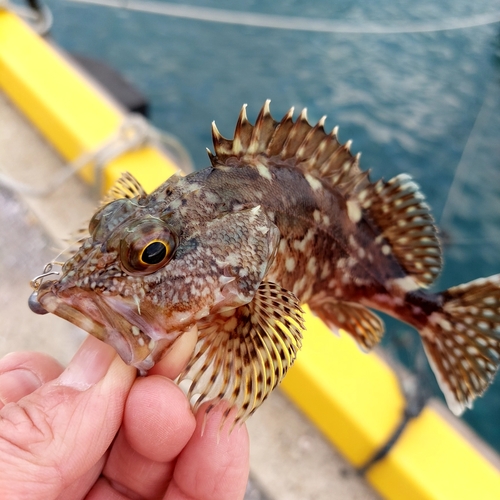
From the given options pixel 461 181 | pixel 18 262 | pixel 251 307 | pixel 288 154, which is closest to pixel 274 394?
pixel 251 307

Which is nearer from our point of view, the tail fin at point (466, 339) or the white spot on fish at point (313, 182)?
the white spot on fish at point (313, 182)

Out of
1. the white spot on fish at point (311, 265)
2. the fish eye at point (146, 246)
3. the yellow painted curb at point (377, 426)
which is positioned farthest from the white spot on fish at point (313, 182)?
the yellow painted curb at point (377, 426)

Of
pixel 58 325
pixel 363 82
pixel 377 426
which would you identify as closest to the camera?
pixel 377 426

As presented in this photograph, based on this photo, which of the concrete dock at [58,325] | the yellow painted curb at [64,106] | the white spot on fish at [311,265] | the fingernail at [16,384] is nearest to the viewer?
the fingernail at [16,384]

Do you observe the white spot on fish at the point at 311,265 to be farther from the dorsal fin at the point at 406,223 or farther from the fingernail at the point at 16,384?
the fingernail at the point at 16,384

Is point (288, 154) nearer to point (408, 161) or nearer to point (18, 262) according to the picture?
point (18, 262)

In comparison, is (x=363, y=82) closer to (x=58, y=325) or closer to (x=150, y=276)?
(x=58, y=325)

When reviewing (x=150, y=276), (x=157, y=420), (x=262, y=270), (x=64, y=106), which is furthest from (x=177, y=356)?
(x=64, y=106)
